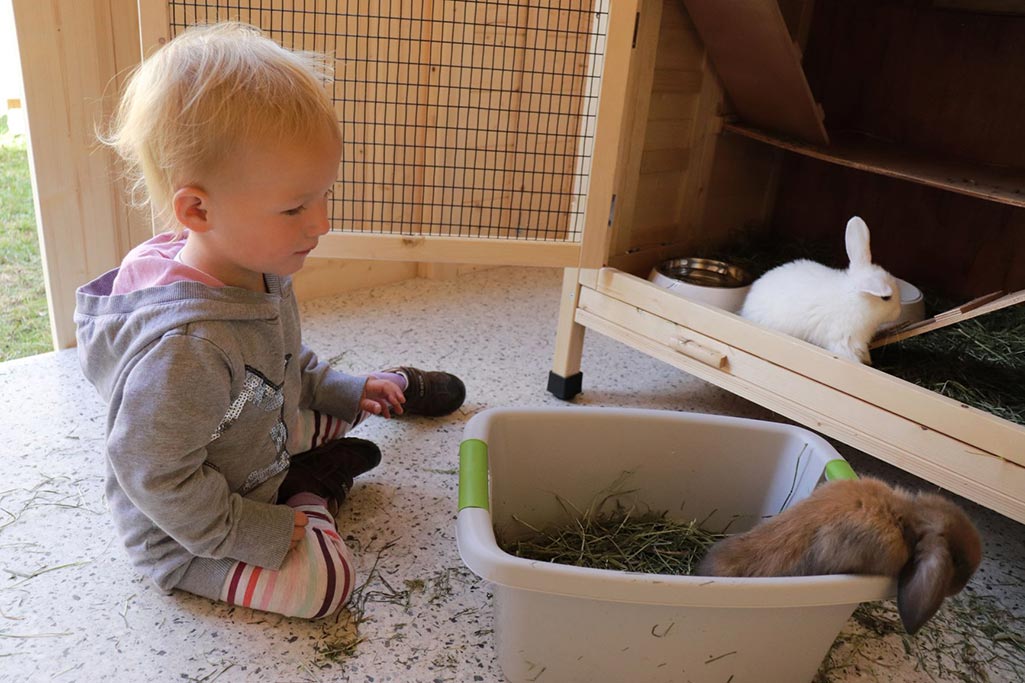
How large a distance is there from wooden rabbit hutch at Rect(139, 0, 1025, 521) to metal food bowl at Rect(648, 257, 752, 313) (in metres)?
0.06

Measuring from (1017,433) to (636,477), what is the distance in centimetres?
55

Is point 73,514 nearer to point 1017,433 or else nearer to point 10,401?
point 10,401

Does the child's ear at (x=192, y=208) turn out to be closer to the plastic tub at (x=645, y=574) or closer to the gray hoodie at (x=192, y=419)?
the gray hoodie at (x=192, y=419)

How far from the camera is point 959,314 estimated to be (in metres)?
1.45

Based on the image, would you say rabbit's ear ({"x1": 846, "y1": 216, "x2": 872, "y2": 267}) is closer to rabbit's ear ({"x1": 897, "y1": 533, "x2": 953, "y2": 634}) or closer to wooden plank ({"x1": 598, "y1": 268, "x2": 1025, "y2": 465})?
wooden plank ({"x1": 598, "y1": 268, "x2": 1025, "y2": 465})

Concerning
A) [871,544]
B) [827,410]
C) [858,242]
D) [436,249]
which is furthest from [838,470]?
[436,249]

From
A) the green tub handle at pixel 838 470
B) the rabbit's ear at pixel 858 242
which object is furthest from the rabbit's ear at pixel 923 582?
the rabbit's ear at pixel 858 242

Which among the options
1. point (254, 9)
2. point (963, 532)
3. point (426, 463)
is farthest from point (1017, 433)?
point (254, 9)

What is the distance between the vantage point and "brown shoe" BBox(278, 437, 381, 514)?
1.39 metres

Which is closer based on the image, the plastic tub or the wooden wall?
the plastic tub

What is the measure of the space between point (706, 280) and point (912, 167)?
0.45m

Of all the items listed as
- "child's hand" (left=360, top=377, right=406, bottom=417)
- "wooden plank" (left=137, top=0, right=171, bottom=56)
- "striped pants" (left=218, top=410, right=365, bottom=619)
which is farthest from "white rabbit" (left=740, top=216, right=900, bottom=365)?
"wooden plank" (left=137, top=0, right=171, bottom=56)

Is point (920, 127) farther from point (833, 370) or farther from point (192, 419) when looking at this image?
point (192, 419)

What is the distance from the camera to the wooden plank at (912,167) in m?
1.61
